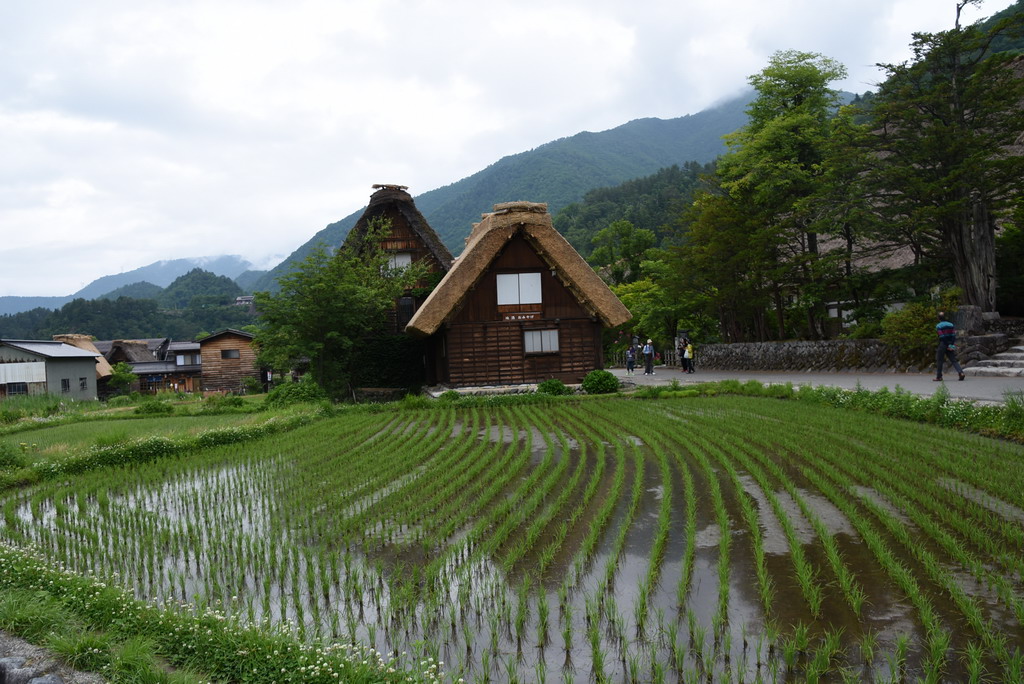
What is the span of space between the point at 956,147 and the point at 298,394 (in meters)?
20.7

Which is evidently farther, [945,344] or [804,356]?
[804,356]

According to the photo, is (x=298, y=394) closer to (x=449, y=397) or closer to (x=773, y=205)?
(x=449, y=397)

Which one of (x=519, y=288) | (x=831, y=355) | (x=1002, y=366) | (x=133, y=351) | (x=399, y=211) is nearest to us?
(x=1002, y=366)

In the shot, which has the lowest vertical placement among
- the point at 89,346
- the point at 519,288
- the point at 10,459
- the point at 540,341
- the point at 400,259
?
the point at 10,459

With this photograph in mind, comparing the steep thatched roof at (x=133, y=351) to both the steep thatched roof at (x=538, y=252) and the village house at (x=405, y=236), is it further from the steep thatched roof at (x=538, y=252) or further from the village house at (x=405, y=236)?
the steep thatched roof at (x=538, y=252)

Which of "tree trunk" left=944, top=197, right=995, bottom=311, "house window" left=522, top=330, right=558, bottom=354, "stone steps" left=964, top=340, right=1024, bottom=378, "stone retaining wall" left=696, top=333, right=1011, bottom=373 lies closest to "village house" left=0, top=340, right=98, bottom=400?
"house window" left=522, top=330, right=558, bottom=354

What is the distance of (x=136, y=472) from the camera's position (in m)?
9.08

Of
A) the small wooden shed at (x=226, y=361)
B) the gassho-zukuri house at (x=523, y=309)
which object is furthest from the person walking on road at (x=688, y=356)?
the small wooden shed at (x=226, y=361)

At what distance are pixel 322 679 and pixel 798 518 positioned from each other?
4.33 metres

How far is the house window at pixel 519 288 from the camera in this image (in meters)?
18.5

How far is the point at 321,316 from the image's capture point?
18.9 meters

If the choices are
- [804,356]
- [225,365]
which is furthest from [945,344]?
[225,365]

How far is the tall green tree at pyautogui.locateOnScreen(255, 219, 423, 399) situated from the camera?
719 inches

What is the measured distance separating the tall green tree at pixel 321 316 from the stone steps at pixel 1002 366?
54.4 feet
